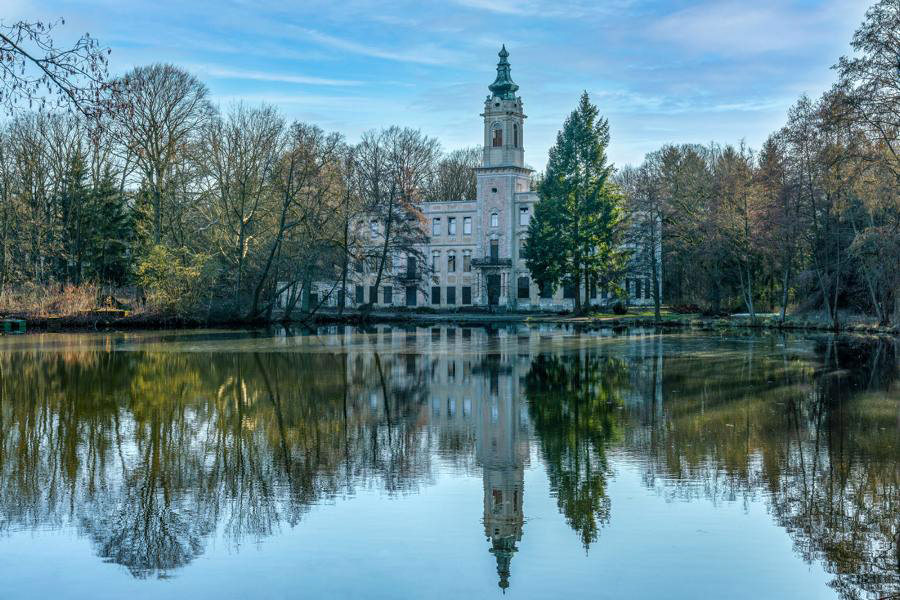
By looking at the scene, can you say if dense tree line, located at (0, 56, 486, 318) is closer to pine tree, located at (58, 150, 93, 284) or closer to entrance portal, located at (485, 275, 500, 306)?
pine tree, located at (58, 150, 93, 284)

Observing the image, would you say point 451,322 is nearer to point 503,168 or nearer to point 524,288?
point 524,288

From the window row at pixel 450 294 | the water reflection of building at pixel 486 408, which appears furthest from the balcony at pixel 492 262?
the water reflection of building at pixel 486 408

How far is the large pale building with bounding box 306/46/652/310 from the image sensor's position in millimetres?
69188

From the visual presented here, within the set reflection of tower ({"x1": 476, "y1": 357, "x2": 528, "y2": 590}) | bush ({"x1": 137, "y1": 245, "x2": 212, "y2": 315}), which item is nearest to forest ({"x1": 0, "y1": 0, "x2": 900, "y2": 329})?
bush ({"x1": 137, "y1": 245, "x2": 212, "y2": 315})

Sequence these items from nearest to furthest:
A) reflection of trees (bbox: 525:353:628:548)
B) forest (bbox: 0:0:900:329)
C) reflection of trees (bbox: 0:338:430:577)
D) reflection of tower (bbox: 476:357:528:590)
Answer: reflection of tower (bbox: 476:357:528:590), reflection of trees (bbox: 0:338:430:577), reflection of trees (bbox: 525:353:628:548), forest (bbox: 0:0:900:329)

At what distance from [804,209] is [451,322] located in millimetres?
21582

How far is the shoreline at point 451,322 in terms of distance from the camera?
44656mm

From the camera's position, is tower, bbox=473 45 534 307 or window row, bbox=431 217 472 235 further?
window row, bbox=431 217 472 235

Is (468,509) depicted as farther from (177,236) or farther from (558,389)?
(177,236)

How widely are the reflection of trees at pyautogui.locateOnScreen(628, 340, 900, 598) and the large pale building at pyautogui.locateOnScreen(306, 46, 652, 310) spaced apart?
160 ft

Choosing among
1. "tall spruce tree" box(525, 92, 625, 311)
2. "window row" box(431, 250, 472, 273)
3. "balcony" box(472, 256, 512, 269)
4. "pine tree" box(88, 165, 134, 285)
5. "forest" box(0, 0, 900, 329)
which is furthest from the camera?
"window row" box(431, 250, 472, 273)

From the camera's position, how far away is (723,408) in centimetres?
1631

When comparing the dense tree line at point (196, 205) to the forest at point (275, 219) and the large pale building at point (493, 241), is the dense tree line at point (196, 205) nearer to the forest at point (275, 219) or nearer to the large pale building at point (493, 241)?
the forest at point (275, 219)

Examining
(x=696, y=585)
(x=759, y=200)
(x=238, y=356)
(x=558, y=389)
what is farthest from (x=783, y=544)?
(x=759, y=200)
